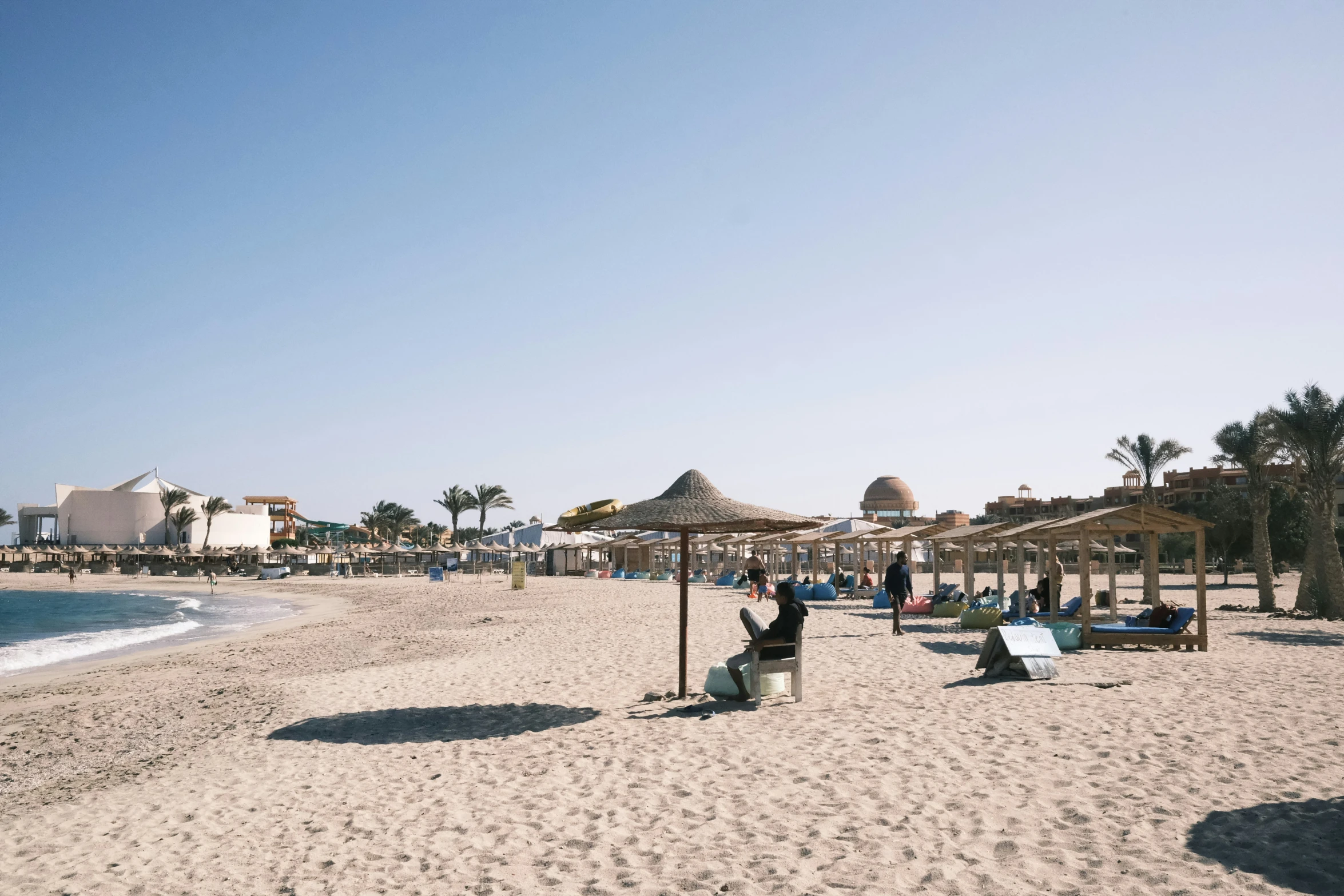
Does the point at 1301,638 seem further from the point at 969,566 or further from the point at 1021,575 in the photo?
the point at 969,566

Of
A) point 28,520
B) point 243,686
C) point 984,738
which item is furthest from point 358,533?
point 984,738

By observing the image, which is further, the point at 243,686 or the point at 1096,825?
the point at 243,686

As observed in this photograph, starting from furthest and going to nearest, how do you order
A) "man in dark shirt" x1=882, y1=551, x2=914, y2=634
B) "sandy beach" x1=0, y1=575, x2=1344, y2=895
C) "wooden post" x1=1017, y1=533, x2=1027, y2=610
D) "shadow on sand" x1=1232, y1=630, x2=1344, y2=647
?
"wooden post" x1=1017, y1=533, x2=1027, y2=610 → "man in dark shirt" x1=882, y1=551, x2=914, y2=634 → "shadow on sand" x1=1232, y1=630, x2=1344, y2=647 → "sandy beach" x1=0, y1=575, x2=1344, y2=895

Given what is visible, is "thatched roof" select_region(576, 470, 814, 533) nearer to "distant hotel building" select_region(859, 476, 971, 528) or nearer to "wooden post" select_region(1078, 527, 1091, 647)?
"wooden post" select_region(1078, 527, 1091, 647)

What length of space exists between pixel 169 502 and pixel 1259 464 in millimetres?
83110

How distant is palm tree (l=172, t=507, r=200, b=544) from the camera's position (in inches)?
3081

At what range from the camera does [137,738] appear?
8.59 m

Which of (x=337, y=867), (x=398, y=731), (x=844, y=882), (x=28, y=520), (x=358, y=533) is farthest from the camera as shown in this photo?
(x=358, y=533)

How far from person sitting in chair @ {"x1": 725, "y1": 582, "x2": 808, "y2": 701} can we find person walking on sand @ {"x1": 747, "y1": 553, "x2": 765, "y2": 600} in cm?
1581

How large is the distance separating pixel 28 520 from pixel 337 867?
98.2 meters

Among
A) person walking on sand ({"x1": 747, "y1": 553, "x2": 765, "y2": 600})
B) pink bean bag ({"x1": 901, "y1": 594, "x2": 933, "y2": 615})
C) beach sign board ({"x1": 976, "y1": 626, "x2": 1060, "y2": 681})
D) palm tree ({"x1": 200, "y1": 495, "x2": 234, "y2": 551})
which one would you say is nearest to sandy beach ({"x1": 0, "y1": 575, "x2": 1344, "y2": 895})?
beach sign board ({"x1": 976, "y1": 626, "x2": 1060, "y2": 681})

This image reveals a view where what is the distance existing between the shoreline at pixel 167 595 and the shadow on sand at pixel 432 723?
25.8 ft

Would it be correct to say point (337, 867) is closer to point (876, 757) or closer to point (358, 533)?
point (876, 757)

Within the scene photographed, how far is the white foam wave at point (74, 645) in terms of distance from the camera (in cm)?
1758
